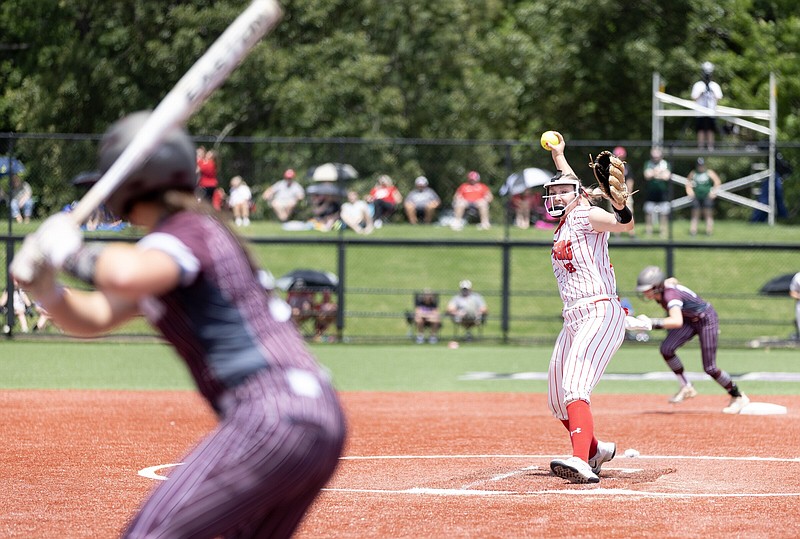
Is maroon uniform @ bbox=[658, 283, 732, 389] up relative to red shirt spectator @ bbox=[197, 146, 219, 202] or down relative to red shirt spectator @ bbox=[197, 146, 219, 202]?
down

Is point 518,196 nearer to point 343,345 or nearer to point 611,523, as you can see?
point 343,345

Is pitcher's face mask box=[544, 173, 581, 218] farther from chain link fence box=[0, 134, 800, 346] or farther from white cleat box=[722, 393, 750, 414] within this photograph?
chain link fence box=[0, 134, 800, 346]

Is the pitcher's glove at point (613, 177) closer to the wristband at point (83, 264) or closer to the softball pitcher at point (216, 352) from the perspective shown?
the softball pitcher at point (216, 352)

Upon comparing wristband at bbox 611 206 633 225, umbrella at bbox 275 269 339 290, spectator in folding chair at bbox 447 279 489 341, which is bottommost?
spectator in folding chair at bbox 447 279 489 341

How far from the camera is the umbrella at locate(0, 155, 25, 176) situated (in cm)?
2480

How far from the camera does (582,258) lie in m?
8.80

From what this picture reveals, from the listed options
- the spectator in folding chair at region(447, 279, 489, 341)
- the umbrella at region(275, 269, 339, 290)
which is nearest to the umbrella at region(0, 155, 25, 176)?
the umbrella at region(275, 269, 339, 290)

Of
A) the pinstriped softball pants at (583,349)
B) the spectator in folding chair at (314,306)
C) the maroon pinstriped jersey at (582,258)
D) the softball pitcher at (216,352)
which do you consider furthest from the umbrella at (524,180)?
the softball pitcher at (216,352)

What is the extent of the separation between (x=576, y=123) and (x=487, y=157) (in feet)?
76.6

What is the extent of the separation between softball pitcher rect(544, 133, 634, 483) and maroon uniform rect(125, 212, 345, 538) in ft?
16.3

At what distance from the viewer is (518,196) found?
88.2ft

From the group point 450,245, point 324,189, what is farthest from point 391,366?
point 324,189

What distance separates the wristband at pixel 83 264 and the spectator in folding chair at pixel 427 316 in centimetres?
2199

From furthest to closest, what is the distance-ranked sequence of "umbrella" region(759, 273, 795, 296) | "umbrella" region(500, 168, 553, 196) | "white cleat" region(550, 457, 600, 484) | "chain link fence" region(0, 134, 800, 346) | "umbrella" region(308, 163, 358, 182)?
"umbrella" region(759, 273, 795, 296) → "umbrella" region(500, 168, 553, 196) → "umbrella" region(308, 163, 358, 182) → "chain link fence" region(0, 134, 800, 346) → "white cleat" region(550, 457, 600, 484)
